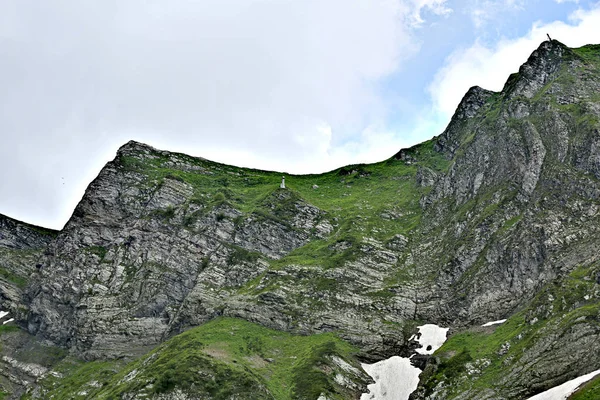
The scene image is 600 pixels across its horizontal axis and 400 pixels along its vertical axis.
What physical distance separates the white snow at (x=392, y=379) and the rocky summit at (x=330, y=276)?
1.71 m

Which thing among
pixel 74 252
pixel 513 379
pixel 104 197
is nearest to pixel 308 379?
pixel 513 379

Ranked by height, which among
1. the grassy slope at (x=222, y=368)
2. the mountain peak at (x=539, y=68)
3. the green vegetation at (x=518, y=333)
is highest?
the mountain peak at (x=539, y=68)

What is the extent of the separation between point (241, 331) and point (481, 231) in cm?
5171

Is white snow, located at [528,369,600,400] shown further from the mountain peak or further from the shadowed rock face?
the shadowed rock face

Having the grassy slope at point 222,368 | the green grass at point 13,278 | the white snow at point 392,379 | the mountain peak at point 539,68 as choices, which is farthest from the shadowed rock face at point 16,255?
the mountain peak at point 539,68

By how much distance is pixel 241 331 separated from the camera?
101m

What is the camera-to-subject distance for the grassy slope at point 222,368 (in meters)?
81.8

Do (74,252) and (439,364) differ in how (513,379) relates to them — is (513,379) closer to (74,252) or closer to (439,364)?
(439,364)

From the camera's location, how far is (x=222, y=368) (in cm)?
8525

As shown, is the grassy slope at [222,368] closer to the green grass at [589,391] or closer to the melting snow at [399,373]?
the melting snow at [399,373]

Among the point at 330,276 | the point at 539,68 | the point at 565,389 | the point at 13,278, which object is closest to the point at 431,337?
the point at 330,276

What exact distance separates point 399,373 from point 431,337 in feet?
36.0

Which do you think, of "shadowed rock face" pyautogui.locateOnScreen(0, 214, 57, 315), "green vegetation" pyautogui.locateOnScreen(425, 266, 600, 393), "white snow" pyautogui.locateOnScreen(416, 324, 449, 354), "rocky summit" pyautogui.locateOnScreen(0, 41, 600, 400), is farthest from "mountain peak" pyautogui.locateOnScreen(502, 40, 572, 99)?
"shadowed rock face" pyautogui.locateOnScreen(0, 214, 57, 315)

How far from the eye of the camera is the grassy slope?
8175 centimetres
